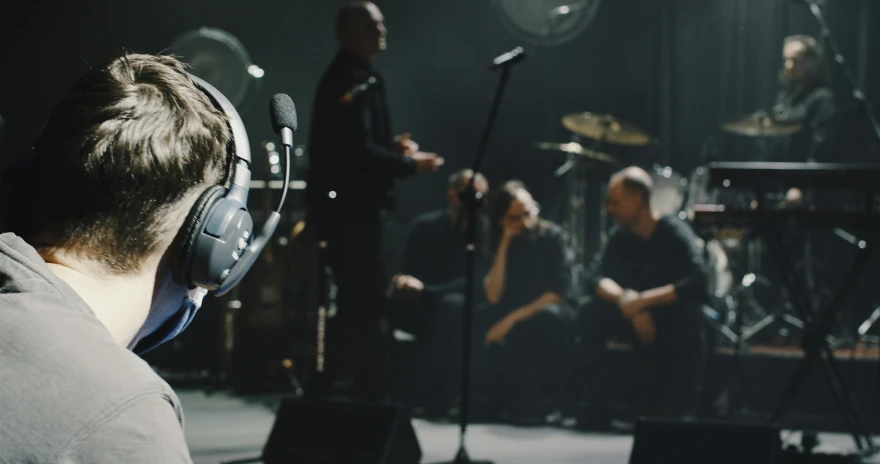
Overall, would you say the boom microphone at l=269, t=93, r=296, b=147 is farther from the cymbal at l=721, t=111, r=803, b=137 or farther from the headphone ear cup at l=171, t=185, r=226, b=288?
the cymbal at l=721, t=111, r=803, b=137

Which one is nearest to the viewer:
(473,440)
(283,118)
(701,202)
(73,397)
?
(73,397)

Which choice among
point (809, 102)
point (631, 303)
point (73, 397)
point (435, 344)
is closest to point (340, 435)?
point (435, 344)

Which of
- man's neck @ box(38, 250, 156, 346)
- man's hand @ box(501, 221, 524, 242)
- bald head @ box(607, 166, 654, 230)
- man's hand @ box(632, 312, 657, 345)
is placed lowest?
man's hand @ box(632, 312, 657, 345)

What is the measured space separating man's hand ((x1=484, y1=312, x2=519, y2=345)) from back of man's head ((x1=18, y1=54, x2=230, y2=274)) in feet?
13.8

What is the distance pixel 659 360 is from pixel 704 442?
1789 mm

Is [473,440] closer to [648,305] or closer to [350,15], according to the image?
[648,305]

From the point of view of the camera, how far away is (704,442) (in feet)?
10.2

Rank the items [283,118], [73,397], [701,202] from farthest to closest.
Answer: [701,202]
[283,118]
[73,397]

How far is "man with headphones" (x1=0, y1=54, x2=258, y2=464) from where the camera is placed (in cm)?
70

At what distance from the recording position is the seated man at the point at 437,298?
5.17 meters

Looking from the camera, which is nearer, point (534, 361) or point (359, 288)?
point (359, 288)

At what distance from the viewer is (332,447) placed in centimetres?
341

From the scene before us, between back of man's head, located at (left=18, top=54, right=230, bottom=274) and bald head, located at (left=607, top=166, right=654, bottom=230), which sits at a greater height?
back of man's head, located at (left=18, top=54, right=230, bottom=274)

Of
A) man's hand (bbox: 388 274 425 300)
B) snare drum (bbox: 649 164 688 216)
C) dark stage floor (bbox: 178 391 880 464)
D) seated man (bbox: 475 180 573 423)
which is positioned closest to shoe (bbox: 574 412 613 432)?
dark stage floor (bbox: 178 391 880 464)
